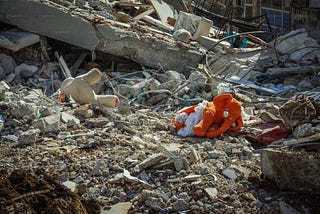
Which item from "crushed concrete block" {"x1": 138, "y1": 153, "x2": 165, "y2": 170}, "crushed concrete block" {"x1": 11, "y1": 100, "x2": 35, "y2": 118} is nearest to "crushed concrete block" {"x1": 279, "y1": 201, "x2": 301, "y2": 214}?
"crushed concrete block" {"x1": 138, "y1": 153, "x2": 165, "y2": 170}

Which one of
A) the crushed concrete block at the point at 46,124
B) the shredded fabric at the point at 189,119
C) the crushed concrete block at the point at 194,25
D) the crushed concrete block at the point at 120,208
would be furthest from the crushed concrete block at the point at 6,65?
the crushed concrete block at the point at 120,208

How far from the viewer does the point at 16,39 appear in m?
10.2

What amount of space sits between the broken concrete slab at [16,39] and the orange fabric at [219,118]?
4.58 metres

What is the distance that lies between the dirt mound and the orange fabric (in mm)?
2304

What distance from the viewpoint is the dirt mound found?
4500 mm

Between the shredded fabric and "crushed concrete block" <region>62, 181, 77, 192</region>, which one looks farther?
the shredded fabric

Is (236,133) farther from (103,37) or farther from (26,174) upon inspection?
(103,37)

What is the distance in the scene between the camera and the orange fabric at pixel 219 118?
6.82 m

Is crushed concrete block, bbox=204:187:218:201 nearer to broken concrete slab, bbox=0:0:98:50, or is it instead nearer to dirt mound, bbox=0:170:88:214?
dirt mound, bbox=0:170:88:214

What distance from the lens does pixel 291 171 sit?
522cm

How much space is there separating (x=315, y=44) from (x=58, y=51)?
537 cm

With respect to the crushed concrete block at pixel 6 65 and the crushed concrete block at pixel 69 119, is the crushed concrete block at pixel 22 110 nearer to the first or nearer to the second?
the crushed concrete block at pixel 69 119

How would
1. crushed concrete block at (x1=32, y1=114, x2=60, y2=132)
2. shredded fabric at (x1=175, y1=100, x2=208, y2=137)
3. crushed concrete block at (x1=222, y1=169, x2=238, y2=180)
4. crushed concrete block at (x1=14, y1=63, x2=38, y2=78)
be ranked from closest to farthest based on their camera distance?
1. crushed concrete block at (x1=222, y1=169, x2=238, y2=180)
2. crushed concrete block at (x1=32, y1=114, x2=60, y2=132)
3. shredded fabric at (x1=175, y1=100, x2=208, y2=137)
4. crushed concrete block at (x1=14, y1=63, x2=38, y2=78)

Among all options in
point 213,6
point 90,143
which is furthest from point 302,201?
point 213,6
